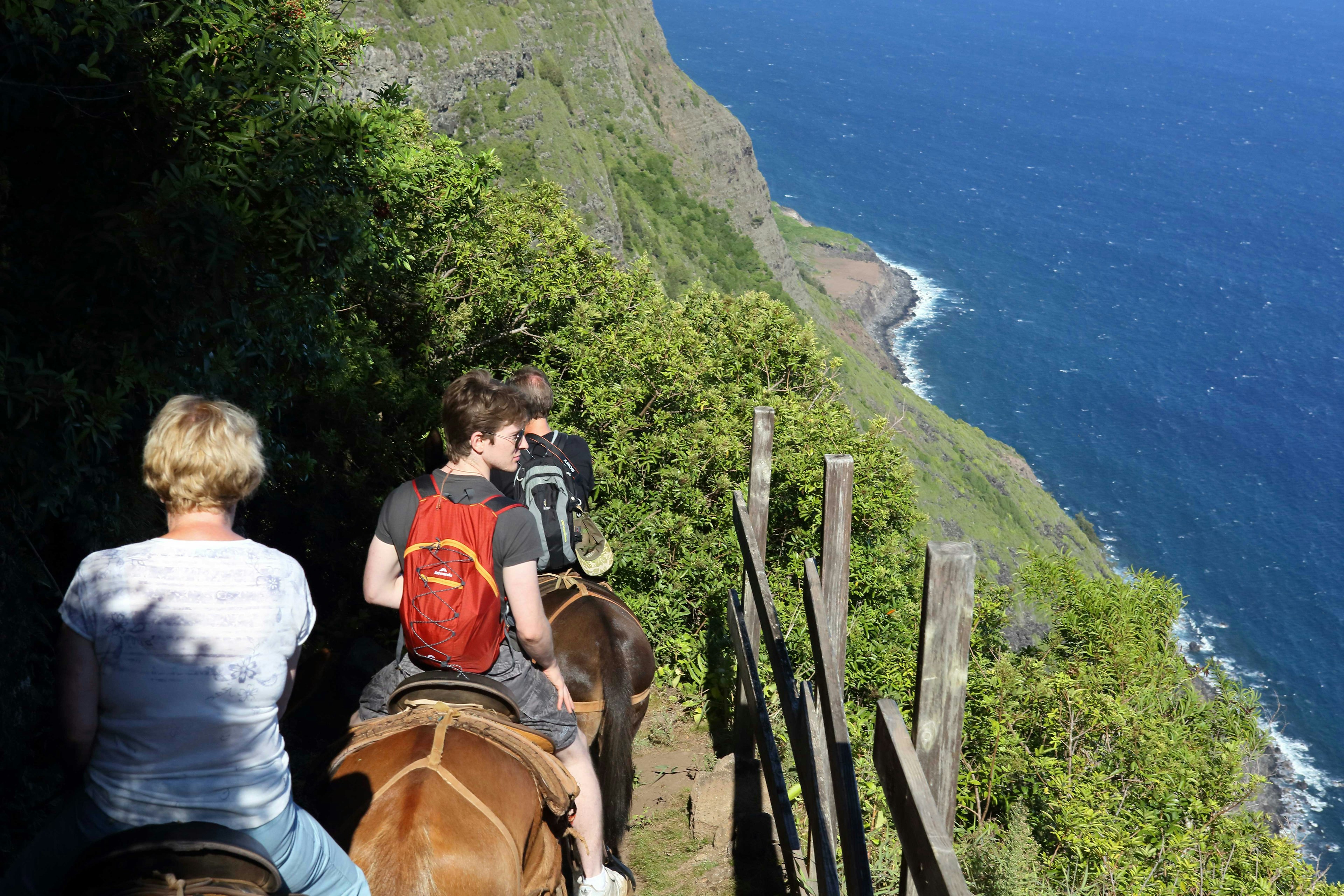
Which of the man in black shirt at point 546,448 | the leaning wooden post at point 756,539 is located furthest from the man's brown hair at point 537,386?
the leaning wooden post at point 756,539

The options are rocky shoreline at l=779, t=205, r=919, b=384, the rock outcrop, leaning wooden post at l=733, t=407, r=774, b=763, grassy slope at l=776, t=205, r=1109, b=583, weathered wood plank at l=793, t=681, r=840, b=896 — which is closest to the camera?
weathered wood plank at l=793, t=681, r=840, b=896

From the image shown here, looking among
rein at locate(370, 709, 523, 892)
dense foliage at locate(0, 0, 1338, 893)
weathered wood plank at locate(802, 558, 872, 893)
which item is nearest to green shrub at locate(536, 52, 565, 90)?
dense foliage at locate(0, 0, 1338, 893)

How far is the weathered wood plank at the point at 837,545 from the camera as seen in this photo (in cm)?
402

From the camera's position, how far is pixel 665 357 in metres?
8.39

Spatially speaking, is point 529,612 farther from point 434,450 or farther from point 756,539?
point 756,539

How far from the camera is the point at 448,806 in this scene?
10.4ft

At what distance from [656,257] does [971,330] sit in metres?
37.0

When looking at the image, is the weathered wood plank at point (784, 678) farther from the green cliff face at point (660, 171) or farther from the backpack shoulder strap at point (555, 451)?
the green cliff face at point (660, 171)

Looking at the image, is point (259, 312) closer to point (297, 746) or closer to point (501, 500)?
point (501, 500)

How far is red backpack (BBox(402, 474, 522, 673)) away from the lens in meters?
3.46

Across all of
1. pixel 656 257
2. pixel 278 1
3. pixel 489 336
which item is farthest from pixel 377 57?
pixel 278 1

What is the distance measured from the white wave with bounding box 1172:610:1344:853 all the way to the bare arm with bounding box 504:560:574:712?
117ft

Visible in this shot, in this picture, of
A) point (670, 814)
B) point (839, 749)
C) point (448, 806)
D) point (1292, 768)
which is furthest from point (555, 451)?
point (1292, 768)

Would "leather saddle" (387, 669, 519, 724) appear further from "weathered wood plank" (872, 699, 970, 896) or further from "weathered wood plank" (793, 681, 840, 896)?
"weathered wood plank" (872, 699, 970, 896)
